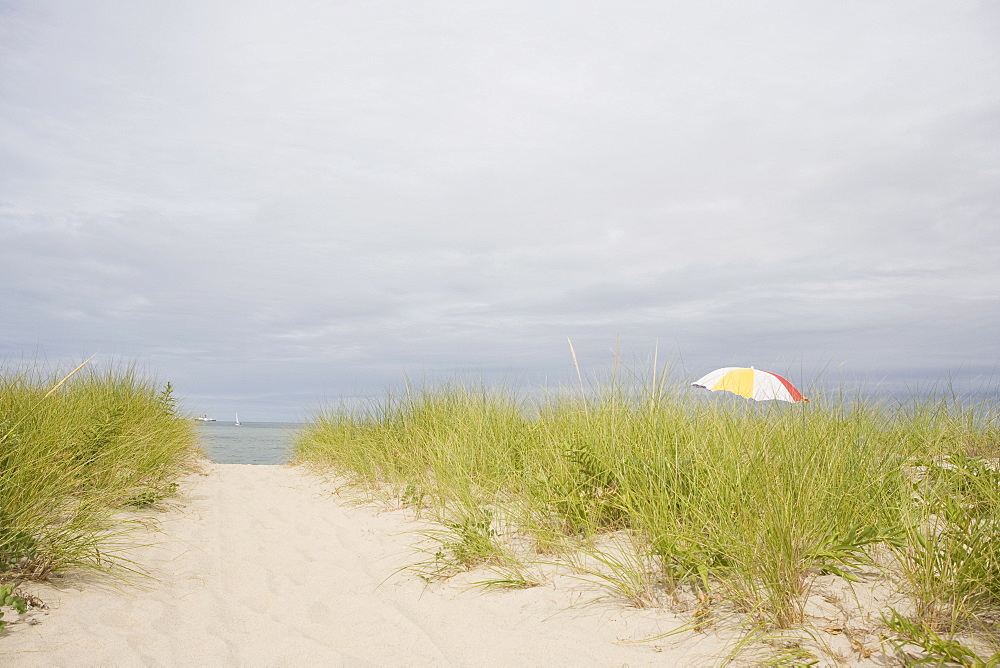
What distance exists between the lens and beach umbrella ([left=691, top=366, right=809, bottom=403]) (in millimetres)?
8602

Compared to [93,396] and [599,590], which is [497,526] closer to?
[599,590]

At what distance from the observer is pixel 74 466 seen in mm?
4578

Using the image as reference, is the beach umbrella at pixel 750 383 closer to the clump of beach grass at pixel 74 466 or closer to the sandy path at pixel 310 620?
the sandy path at pixel 310 620

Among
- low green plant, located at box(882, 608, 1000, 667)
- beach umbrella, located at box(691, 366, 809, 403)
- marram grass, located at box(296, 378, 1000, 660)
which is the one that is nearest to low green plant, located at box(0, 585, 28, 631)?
marram grass, located at box(296, 378, 1000, 660)

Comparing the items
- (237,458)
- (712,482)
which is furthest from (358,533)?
(237,458)

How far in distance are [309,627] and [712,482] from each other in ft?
6.91

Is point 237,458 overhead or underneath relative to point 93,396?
underneath

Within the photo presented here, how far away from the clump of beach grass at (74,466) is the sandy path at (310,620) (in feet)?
0.73

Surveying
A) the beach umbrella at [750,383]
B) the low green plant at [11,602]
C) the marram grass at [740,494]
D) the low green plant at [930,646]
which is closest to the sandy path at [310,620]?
the low green plant at [11,602]

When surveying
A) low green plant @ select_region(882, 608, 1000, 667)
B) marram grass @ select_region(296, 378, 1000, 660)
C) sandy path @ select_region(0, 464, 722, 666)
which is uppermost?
marram grass @ select_region(296, 378, 1000, 660)

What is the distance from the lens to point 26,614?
9.19 feet

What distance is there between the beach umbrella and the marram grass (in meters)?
3.08

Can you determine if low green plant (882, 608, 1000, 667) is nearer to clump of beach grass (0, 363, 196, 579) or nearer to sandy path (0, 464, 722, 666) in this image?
sandy path (0, 464, 722, 666)

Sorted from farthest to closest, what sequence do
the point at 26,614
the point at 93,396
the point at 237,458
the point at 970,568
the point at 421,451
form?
the point at 237,458 → the point at 93,396 → the point at 421,451 → the point at 26,614 → the point at 970,568
